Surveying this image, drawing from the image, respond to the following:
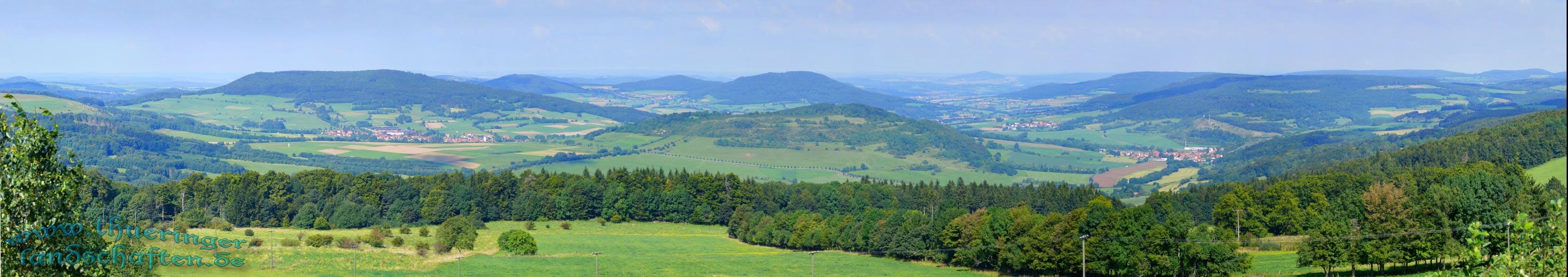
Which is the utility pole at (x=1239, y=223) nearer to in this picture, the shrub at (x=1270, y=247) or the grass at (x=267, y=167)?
the shrub at (x=1270, y=247)

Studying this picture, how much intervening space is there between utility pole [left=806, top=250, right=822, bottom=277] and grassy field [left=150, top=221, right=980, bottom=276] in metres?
0.33

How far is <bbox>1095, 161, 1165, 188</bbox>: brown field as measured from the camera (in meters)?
151

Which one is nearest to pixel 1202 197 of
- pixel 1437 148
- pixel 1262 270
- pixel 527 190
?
pixel 1437 148

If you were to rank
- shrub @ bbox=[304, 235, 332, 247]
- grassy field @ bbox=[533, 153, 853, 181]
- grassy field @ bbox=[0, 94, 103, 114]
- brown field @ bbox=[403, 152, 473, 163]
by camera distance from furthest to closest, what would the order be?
grassy field @ bbox=[0, 94, 103, 114] < brown field @ bbox=[403, 152, 473, 163] < grassy field @ bbox=[533, 153, 853, 181] < shrub @ bbox=[304, 235, 332, 247]

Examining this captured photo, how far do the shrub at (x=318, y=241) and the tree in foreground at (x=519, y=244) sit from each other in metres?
9.46

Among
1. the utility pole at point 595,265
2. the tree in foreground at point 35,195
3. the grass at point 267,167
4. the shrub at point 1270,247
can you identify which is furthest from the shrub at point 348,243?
the grass at point 267,167

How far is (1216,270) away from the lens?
4391cm

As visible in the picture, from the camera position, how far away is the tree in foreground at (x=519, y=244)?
59625mm

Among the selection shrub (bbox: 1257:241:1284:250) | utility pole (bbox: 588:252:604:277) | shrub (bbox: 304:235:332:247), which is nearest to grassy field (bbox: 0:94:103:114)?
shrub (bbox: 304:235:332:247)

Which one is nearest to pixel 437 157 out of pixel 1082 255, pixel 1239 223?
pixel 1239 223

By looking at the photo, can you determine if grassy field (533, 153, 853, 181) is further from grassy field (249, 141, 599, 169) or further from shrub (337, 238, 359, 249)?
shrub (337, 238, 359, 249)

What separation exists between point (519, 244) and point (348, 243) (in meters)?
9.48

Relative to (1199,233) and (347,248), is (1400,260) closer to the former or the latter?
(1199,233)

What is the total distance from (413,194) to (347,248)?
30685 millimetres
